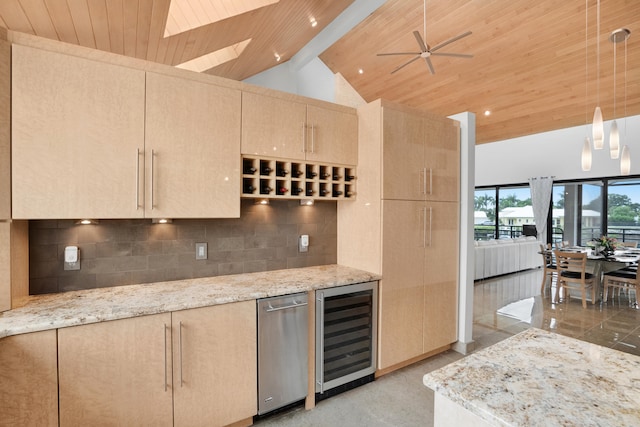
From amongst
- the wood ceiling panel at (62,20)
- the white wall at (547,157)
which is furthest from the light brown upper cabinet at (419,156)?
the white wall at (547,157)

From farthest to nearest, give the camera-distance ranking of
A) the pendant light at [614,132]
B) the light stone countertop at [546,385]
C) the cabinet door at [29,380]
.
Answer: the pendant light at [614,132] < the cabinet door at [29,380] < the light stone countertop at [546,385]

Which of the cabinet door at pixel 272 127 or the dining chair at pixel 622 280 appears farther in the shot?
the dining chair at pixel 622 280

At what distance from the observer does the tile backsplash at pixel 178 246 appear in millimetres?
2105

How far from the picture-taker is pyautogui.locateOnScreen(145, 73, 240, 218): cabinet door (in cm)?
209

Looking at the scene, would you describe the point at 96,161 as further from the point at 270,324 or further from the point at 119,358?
the point at 270,324

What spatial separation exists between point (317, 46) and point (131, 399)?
659 centimetres

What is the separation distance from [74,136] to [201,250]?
3.82 feet

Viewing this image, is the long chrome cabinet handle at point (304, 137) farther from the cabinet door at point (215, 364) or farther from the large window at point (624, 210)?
the large window at point (624, 210)

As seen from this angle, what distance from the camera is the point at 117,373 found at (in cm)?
174

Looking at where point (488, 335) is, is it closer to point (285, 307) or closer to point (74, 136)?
point (285, 307)

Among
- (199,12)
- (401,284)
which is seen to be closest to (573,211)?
(401,284)

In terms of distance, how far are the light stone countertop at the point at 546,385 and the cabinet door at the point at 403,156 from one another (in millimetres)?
1749

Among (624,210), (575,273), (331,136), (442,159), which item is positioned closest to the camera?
(331,136)

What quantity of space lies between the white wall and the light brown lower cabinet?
8659mm
